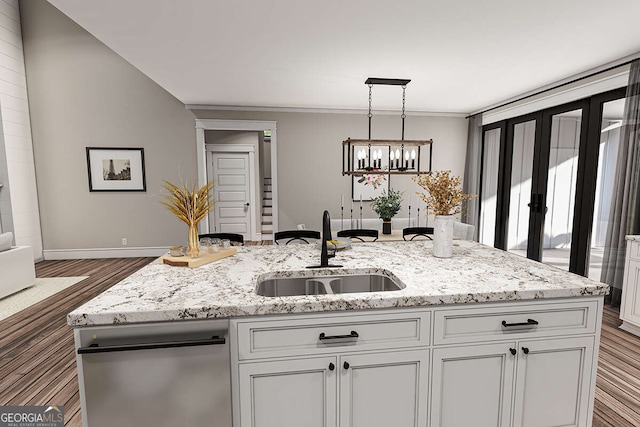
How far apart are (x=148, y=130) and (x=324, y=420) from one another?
18.4 ft

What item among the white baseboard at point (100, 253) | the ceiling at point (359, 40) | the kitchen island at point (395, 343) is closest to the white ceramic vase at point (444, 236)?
the kitchen island at point (395, 343)

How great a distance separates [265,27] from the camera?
2650mm

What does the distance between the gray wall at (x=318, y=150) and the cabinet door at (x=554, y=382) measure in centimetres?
451

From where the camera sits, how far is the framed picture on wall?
5582mm

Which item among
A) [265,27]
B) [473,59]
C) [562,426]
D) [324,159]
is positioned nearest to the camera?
[562,426]

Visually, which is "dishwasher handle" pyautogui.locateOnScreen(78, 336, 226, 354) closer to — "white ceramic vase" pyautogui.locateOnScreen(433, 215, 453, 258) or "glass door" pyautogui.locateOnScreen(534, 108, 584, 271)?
"white ceramic vase" pyautogui.locateOnScreen(433, 215, 453, 258)

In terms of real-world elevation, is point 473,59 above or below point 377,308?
above

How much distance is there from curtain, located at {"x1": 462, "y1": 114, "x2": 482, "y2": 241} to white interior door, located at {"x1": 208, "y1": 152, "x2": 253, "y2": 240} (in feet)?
14.3

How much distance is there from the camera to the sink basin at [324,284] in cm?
184

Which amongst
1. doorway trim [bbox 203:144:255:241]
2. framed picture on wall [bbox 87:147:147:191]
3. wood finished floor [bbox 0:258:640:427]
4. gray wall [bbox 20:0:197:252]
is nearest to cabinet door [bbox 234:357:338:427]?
wood finished floor [bbox 0:258:640:427]

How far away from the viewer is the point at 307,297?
139 cm

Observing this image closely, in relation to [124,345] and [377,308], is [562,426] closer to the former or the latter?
[377,308]

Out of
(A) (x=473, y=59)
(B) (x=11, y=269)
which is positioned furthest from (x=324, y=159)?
(B) (x=11, y=269)

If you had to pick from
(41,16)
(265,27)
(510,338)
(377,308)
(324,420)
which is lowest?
(324,420)
